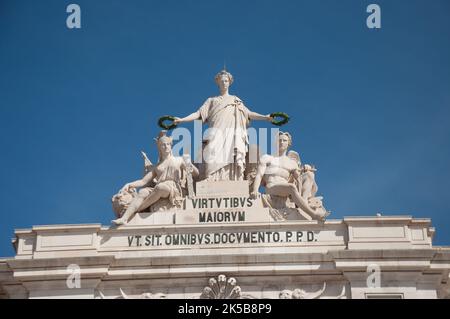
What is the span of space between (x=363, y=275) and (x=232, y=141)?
6.85m

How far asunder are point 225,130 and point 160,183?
337 centimetres

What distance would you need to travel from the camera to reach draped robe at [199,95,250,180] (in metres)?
41.2

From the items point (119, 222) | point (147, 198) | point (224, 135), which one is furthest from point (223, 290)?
Result: point (224, 135)

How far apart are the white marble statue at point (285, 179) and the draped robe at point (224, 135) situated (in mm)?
846

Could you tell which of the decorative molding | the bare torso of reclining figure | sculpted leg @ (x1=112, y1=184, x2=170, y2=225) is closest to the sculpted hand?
sculpted leg @ (x1=112, y1=184, x2=170, y2=225)

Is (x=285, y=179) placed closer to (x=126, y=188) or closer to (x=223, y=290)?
(x=223, y=290)

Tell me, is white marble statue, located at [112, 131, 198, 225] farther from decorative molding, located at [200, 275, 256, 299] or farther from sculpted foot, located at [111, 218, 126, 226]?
decorative molding, located at [200, 275, 256, 299]

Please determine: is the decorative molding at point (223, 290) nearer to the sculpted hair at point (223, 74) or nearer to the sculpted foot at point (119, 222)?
the sculpted foot at point (119, 222)

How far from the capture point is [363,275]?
37938 mm

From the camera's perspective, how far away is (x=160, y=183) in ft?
132

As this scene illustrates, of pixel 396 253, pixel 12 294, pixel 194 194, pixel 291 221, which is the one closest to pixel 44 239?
pixel 12 294

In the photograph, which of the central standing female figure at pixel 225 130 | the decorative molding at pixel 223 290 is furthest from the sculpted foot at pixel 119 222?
the decorative molding at pixel 223 290

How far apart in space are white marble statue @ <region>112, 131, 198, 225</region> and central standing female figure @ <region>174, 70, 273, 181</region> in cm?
83
